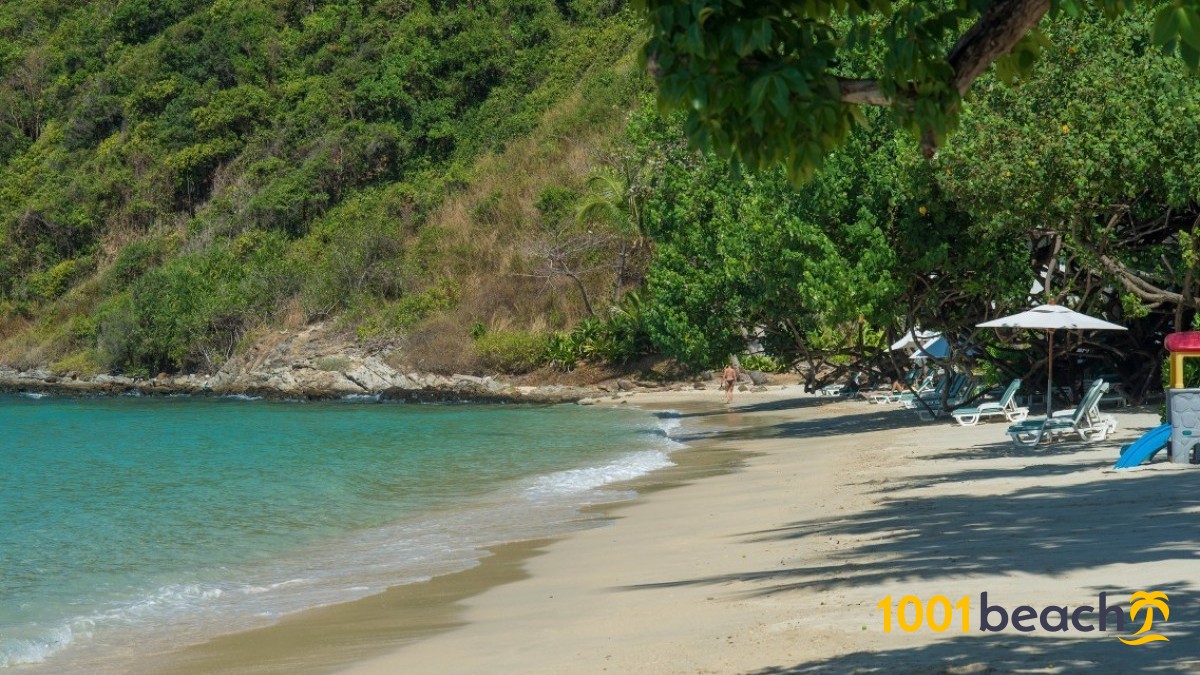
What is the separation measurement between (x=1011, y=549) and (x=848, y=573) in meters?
1.07

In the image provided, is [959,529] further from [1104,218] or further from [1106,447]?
[1104,218]

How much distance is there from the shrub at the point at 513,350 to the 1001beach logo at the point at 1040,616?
1595 inches

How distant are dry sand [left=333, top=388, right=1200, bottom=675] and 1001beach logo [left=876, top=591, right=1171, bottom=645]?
77 mm

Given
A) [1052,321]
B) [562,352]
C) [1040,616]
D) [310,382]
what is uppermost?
[1052,321]

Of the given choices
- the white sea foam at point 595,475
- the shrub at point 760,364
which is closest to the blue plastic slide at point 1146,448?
the white sea foam at point 595,475

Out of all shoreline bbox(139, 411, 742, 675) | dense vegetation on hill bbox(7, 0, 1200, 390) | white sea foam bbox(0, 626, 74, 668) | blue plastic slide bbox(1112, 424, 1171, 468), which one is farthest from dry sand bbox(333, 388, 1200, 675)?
dense vegetation on hill bbox(7, 0, 1200, 390)

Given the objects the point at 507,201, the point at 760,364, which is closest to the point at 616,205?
the point at 760,364

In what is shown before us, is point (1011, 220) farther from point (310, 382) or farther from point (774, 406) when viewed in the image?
point (310, 382)

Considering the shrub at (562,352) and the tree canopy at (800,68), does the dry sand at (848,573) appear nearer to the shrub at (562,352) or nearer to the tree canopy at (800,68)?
the tree canopy at (800,68)

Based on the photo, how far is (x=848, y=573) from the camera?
8.51 meters

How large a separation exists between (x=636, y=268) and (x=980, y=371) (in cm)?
2285

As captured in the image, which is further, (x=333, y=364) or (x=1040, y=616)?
(x=333, y=364)

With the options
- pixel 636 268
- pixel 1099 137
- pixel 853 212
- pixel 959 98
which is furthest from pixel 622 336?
pixel 959 98

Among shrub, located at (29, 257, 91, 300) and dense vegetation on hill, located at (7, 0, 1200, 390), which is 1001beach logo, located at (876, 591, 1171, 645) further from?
shrub, located at (29, 257, 91, 300)
